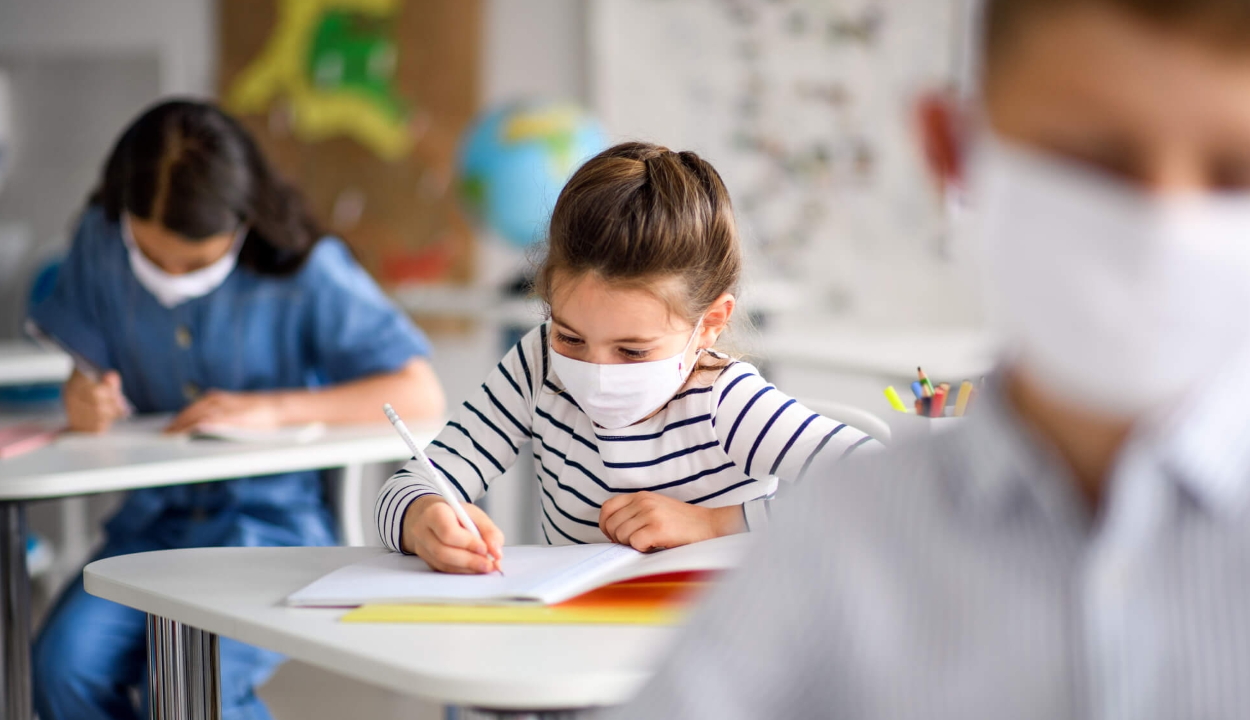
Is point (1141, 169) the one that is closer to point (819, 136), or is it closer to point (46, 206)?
point (819, 136)

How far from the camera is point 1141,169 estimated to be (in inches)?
18.5

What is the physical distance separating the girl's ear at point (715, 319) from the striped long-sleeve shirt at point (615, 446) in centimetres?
3

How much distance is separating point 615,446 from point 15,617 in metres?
0.82

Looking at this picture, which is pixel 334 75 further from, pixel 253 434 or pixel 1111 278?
pixel 1111 278

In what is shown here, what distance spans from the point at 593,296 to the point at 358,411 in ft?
2.62

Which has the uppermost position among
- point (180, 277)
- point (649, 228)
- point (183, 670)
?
point (649, 228)

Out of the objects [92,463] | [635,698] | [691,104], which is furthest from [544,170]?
[635,698]

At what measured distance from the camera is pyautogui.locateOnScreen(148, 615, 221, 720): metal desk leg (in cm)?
106

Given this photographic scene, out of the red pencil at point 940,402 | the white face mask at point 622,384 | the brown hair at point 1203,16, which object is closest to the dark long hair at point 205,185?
the white face mask at point 622,384

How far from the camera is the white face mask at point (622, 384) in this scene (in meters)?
1.19

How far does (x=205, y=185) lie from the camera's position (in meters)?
1.81

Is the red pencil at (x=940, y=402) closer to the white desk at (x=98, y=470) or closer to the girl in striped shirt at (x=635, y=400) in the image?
the girl in striped shirt at (x=635, y=400)

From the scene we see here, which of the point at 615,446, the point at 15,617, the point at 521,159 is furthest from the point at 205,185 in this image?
the point at 521,159

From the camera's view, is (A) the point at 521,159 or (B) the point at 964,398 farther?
(A) the point at 521,159
